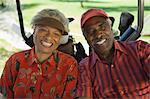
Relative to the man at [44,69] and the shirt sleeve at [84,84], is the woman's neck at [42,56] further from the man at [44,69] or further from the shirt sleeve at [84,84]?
the shirt sleeve at [84,84]

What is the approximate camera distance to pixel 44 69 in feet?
9.20

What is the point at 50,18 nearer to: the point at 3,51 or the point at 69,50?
the point at 69,50

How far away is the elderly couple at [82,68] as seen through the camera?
2.74 meters

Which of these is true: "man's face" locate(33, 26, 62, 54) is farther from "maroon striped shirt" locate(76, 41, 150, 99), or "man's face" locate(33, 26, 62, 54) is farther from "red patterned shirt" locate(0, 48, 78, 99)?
"maroon striped shirt" locate(76, 41, 150, 99)

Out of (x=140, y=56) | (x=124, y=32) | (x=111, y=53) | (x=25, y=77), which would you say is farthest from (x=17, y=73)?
(x=124, y=32)

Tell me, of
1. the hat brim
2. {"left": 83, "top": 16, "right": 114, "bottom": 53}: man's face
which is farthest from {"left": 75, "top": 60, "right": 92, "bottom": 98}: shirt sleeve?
the hat brim

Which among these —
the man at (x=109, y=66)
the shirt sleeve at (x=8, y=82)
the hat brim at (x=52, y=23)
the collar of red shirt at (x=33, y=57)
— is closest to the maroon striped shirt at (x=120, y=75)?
the man at (x=109, y=66)

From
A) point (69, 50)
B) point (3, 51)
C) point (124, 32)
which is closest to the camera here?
point (69, 50)

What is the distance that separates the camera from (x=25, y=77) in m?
2.80

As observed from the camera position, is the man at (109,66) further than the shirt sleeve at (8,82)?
No

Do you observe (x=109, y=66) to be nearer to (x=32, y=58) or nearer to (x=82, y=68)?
(x=82, y=68)

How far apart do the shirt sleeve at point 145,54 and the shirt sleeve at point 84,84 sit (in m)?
0.38

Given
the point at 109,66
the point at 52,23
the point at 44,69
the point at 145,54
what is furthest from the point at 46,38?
the point at 145,54

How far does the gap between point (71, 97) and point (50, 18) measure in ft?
1.82
